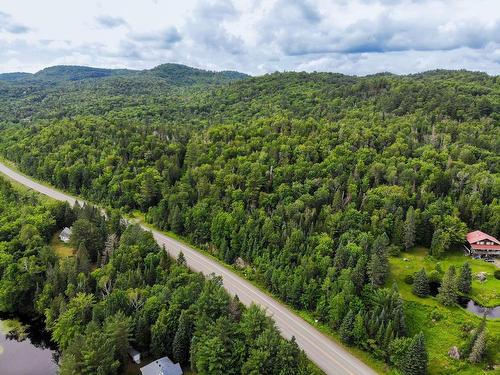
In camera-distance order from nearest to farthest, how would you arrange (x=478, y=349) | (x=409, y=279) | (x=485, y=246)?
(x=478, y=349)
(x=409, y=279)
(x=485, y=246)

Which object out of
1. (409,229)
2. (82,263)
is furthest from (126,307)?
(409,229)

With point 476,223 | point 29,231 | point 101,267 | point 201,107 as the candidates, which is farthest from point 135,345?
point 201,107

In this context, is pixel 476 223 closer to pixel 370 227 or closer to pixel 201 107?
pixel 370 227

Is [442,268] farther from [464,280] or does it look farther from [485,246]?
[485,246]

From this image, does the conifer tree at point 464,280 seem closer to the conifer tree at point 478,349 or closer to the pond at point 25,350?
the conifer tree at point 478,349

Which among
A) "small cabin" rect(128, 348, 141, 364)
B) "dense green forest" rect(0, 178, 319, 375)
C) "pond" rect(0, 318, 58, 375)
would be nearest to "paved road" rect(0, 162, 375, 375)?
"dense green forest" rect(0, 178, 319, 375)

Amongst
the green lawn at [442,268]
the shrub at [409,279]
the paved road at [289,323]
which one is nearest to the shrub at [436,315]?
the green lawn at [442,268]
